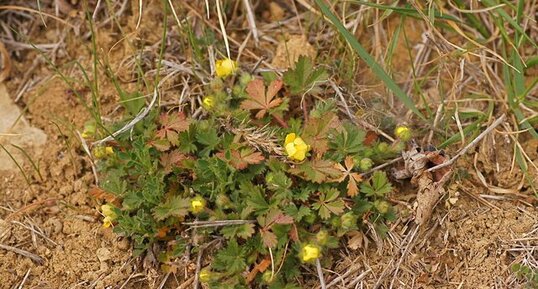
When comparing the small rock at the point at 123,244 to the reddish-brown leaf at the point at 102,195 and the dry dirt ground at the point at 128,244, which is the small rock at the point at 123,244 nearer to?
the dry dirt ground at the point at 128,244

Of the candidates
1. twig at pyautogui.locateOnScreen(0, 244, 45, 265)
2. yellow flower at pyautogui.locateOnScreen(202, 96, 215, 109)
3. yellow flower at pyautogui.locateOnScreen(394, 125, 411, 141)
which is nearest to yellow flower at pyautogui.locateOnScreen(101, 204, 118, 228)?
twig at pyautogui.locateOnScreen(0, 244, 45, 265)

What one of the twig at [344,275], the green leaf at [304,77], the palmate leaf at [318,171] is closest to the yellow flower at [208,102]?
the green leaf at [304,77]

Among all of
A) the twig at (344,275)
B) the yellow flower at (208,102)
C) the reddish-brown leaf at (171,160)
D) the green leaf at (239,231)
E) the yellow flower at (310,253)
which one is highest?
the yellow flower at (208,102)

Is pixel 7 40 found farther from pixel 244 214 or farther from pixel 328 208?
pixel 328 208

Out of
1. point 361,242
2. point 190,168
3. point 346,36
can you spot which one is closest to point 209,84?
point 190,168

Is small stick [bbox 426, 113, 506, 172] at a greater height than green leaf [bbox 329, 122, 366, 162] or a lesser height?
lesser

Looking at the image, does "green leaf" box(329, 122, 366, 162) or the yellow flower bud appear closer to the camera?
the yellow flower bud

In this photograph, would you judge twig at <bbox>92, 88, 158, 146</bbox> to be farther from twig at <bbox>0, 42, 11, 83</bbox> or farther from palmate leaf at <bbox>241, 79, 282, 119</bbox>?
twig at <bbox>0, 42, 11, 83</bbox>
